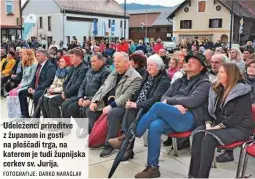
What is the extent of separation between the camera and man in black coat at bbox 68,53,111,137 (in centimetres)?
427

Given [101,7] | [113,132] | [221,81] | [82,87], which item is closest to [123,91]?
[113,132]

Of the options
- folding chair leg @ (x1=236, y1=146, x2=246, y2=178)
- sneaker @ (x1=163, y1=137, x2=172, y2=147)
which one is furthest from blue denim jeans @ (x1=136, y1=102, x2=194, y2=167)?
sneaker @ (x1=163, y1=137, x2=172, y2=147)

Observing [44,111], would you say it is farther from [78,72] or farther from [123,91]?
[123,91]

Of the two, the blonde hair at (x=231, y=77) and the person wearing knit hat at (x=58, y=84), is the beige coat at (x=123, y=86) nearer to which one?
the person wearing knit hat at (x=58, y=84)

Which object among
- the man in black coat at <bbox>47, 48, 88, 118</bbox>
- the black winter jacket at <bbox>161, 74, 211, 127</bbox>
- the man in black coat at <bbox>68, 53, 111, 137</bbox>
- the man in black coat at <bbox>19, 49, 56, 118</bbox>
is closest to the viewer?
the black winter jacket at <bbox>161, 74, 211, 127</bbox>

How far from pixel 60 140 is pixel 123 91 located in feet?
3.21

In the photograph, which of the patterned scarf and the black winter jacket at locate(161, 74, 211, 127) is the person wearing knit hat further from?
the black winter jacket at locate(161, 74, 211, 127)

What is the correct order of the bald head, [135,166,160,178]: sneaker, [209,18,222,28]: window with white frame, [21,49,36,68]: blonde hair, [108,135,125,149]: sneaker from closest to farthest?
[135,166,160,178]: sneaker → [108,135,125,149]: sneaker → the bald head → [21,49,36,68]: blonde hair → [209,18,222,28]: window with white frame

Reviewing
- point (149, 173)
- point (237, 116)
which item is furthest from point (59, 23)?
point (237, 116)

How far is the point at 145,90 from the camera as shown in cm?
Result: 361

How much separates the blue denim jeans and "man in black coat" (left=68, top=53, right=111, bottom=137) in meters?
1.28

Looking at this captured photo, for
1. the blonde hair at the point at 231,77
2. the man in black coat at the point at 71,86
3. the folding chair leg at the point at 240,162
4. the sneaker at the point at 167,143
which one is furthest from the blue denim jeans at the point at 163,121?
the man in black coat at the point at 71,86

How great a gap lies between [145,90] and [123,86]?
0.35 meters

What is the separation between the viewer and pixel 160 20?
46.7 m
